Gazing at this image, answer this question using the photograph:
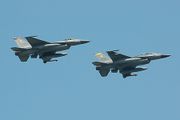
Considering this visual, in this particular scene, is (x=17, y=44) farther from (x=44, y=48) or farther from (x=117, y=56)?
(x=117, y=56)

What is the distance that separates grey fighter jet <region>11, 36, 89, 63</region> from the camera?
16825 centimetres

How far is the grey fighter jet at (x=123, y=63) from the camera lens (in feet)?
573

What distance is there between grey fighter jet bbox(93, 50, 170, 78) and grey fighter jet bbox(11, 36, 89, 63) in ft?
29.4

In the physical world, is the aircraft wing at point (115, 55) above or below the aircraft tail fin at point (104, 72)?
above

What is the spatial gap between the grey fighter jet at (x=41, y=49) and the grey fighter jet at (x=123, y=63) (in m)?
8.95

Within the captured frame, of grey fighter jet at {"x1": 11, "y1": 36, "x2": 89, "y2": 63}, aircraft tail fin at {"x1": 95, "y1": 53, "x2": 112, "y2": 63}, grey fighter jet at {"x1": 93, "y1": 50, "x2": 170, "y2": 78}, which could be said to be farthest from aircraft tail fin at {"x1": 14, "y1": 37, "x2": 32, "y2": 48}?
aircraft tail fin at {"x1": 95, "y1": 53, "x2": 112, "y2": 63}

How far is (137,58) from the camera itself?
175125mm

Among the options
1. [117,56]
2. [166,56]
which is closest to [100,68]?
[117,56]

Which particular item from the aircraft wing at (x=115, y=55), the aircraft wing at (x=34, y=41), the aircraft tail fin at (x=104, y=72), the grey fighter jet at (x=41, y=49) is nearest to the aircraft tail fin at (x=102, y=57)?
the aircraft tail fin at (x=104, y=72)

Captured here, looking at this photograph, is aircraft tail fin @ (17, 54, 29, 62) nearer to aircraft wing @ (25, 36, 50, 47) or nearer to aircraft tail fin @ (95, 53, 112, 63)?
aircraft wing @ (25, 36, 50, 47)

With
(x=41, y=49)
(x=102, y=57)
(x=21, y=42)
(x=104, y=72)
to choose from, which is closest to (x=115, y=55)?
(x=104, y=72)

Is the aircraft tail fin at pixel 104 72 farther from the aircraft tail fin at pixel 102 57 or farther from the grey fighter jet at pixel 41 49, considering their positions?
the grey fighter jet at pixel 41 49

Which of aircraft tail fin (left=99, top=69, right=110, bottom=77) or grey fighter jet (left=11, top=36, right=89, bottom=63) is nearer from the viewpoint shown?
grey fighter jet (left=11, top=36, right=89, bottom=63)

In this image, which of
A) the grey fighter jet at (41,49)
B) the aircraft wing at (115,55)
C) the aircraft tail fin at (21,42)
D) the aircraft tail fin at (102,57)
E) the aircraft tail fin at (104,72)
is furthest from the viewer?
the aircraft tail fin at (102,57)
